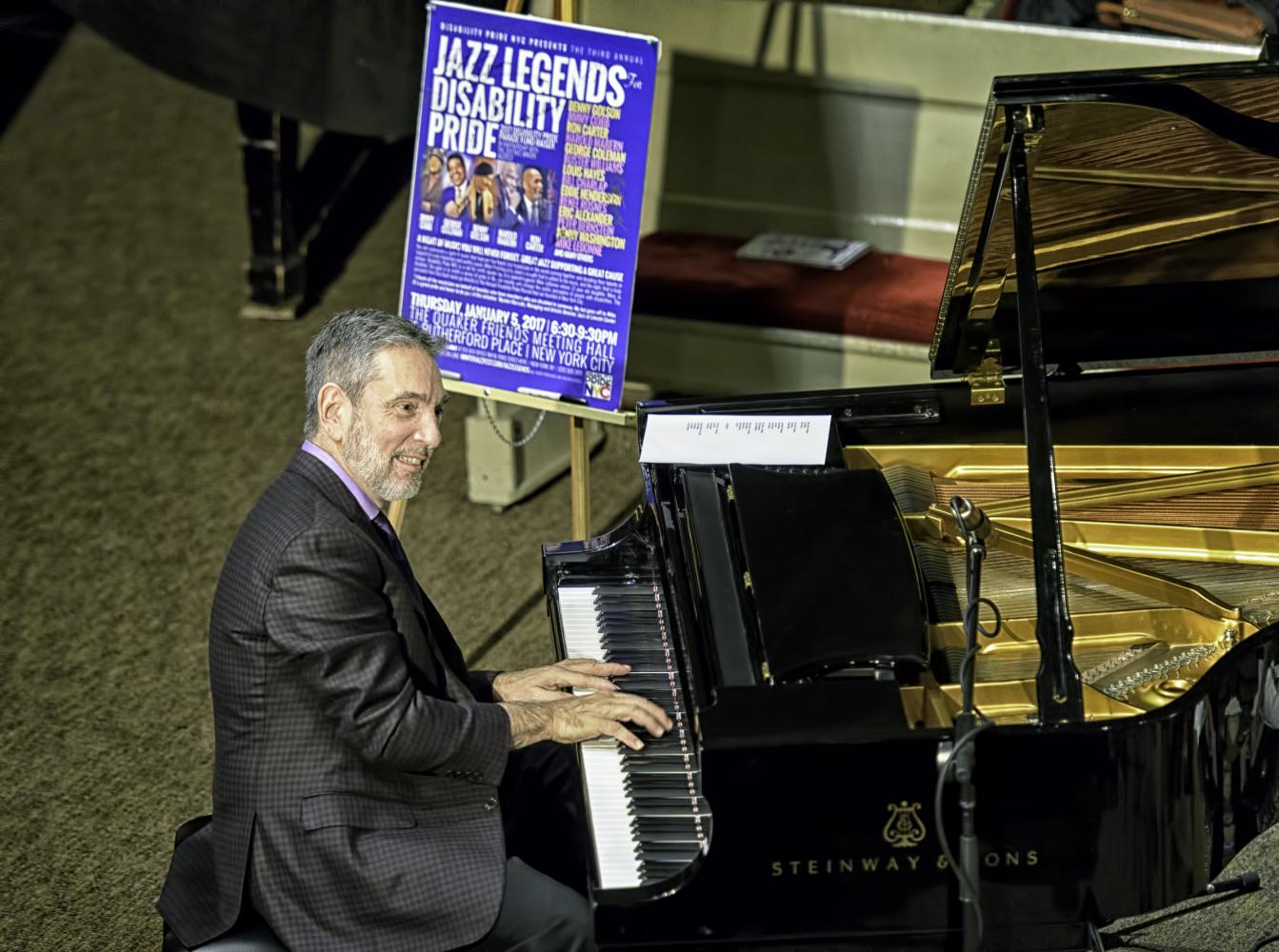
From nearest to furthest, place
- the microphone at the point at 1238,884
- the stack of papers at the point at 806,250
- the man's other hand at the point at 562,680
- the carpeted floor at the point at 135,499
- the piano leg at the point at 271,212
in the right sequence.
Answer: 1. the man's other hand at the point at 562,680
2. the microphone at the point at 1238,884
3. the carpeted floor at the point at 135,499
4. the stack of papers at the point at 806,250
5. the piano leg at the point at 271,212

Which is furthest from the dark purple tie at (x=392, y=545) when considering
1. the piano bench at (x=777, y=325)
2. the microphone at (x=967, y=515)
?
the piano bench at (x=777, y=325)

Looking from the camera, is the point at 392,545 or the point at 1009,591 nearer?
the point at 392,545

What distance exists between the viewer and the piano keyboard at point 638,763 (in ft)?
6.76

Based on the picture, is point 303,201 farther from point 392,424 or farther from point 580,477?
point 392,424

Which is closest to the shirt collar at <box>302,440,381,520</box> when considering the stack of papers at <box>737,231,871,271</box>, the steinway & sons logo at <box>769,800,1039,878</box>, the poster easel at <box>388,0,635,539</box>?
the steinway & sons logo at <box>769,800,1039,878</box>

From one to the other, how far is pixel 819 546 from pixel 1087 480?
0.81 m

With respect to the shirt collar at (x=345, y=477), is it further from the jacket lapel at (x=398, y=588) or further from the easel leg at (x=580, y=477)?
the easel leg at (x=580, y=477)

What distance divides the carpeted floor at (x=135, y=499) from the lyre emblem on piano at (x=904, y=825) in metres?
1.02

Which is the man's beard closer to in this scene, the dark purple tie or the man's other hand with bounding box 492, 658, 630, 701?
the dark purple tie

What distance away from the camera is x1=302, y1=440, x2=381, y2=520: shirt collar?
2.21 meters

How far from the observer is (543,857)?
2.42 metres

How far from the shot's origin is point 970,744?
189cm

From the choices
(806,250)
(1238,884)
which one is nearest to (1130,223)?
(1238,884)

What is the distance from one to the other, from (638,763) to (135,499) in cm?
260
